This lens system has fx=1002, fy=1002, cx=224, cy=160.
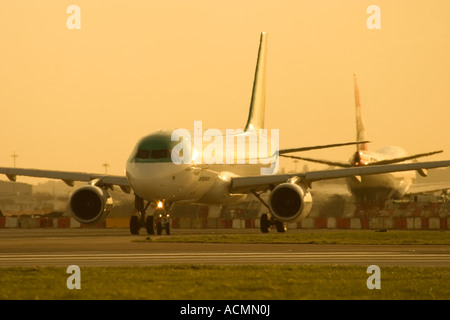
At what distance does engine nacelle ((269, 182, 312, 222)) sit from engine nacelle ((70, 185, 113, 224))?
713 cm

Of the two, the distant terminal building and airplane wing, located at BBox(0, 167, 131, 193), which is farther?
the distant terminal building

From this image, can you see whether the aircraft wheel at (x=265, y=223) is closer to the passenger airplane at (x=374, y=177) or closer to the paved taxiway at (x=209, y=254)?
the paved taxiway at (x=209, y=254)

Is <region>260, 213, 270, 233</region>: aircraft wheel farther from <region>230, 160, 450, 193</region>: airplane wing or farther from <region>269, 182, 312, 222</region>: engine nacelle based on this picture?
<region>269, 182, 312, 222</region>: engine nacelle

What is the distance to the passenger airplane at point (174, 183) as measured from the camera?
136 feet

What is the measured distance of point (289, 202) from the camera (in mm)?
42562

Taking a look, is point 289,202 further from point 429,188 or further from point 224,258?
point 429,188

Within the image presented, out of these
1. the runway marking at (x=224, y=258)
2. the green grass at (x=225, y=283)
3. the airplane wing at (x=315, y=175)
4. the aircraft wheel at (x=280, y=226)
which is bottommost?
the green grass at (x=225, y=283)

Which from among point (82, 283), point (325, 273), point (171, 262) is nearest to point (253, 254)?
point (171, 262)

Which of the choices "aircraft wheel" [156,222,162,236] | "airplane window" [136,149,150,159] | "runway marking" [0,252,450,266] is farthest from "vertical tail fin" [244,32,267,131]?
"runway marking" [0,252,450,266]

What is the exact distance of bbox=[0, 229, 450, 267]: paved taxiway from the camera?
23.7m

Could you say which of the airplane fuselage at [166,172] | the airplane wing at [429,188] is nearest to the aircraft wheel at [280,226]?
the airplane fuselage at [166,172]

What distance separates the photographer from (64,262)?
23594 millimetres

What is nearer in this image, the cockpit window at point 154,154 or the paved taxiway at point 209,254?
the paved taxiway at point 209,254

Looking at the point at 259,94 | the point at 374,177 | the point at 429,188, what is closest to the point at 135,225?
the point at 259,94
